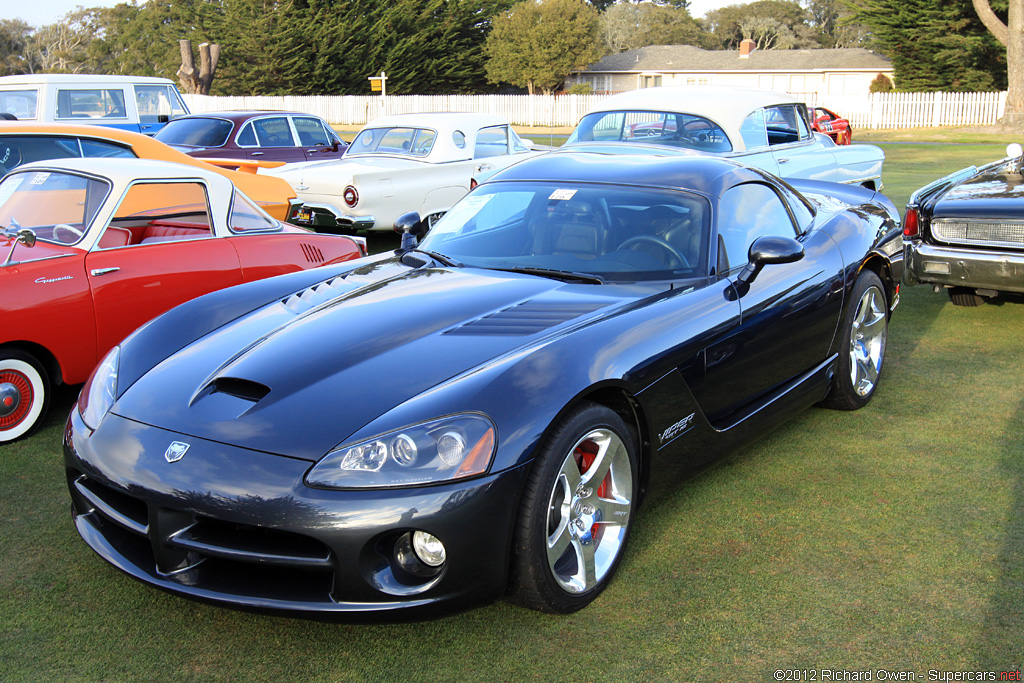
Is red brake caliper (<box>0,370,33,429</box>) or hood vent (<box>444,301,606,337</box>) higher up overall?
hood vent (<box>444,301,606,337</box>)

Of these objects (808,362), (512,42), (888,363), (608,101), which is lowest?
(888,363)

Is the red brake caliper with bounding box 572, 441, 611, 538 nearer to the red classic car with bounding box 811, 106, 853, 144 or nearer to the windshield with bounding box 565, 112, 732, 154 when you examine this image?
the windshield with bounding box 565, 112, 732, 154

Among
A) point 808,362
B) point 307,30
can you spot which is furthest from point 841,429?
point 307,30

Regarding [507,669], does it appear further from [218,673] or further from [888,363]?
[888,363]

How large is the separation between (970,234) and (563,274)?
4.29 meters

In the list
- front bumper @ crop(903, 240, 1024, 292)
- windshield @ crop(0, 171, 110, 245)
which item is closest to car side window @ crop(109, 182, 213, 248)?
windshield @ crop(0, 171, 110, 245)

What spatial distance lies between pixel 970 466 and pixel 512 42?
53.1 metres

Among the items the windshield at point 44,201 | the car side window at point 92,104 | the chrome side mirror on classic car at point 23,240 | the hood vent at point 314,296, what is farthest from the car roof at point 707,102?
the car side window at point 92,104

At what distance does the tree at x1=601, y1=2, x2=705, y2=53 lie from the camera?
86125 mm

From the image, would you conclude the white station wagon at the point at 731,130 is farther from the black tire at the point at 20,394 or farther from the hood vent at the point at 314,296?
the black tire at the point at 20,394

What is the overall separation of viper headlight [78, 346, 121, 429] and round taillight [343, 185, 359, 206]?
20.7ft

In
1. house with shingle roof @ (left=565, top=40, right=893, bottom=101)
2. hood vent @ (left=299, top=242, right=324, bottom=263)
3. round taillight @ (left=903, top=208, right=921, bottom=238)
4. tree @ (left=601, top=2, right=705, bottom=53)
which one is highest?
tree @ (left=601, top=2, right=705, bottom=53)

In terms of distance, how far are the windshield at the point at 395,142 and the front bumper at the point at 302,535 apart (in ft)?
28.2

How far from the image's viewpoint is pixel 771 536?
3.62 m
